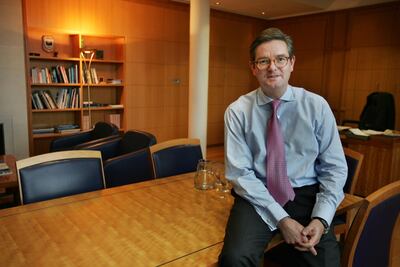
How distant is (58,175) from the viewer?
1.91 meters

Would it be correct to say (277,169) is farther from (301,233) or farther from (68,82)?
(68,82)

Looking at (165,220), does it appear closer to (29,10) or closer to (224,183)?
(224,183)

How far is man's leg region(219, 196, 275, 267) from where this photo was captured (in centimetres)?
129

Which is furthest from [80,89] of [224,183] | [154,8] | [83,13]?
[224,183]

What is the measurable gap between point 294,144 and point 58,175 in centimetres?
127

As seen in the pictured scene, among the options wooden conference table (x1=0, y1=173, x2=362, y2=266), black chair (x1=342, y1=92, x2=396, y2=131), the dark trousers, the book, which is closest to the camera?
wooden conference table (x1=0, y1=173, x2=362, y2=266)

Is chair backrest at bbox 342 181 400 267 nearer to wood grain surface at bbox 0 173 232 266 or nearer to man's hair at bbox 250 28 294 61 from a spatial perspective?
wood grain surface at bbox 0 173 232 266

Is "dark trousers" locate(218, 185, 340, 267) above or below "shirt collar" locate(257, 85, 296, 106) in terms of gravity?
below

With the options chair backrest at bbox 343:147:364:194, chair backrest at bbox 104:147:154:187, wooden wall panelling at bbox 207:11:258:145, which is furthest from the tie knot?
wooden wall panelling at bbox 207:11:258:145

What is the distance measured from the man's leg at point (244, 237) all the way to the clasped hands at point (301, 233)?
71 mm

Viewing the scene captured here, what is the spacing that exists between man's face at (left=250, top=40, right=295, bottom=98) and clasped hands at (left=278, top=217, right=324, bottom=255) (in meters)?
0.61

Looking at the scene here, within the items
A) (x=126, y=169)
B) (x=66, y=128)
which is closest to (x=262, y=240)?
A: (x=126, y=169)

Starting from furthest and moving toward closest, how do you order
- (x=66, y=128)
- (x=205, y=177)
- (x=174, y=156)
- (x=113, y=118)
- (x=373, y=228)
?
(x=113, y=118), (x=66, y=128), (x=174, y=156), (x=205, y=177), (x=373, y=228)

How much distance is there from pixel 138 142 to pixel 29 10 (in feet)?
9.35
